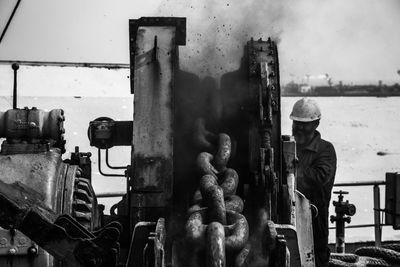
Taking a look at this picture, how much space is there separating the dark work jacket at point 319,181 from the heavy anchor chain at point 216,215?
264 centimetres

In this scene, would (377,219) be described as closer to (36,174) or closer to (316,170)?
(316,170)

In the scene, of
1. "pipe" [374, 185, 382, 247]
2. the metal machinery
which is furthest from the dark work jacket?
"pipe" [374, 185, 382, 247]

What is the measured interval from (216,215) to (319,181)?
3.10 meters

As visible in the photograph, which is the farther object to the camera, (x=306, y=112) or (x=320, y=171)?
(x=306, y=112)

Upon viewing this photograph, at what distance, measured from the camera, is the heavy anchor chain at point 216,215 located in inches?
103

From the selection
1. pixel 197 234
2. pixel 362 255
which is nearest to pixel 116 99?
pixel 362 255

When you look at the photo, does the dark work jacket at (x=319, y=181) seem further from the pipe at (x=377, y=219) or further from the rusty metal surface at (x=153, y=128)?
the rusty metal surface at (x=153, y=128)

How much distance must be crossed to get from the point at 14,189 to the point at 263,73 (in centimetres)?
141

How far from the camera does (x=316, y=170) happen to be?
5.75 metres

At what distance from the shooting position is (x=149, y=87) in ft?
11.1

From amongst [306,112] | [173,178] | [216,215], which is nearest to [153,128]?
[173,178]

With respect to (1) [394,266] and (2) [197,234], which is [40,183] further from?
(1) [394,266]

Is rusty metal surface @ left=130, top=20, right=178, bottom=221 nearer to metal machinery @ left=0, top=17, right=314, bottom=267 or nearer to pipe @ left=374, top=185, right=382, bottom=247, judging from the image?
metal machinery @ left=0, top=17, right=314, bottom=267

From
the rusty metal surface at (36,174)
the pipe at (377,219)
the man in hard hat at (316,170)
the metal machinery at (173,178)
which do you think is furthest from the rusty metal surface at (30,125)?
the pipe at (377,219)
